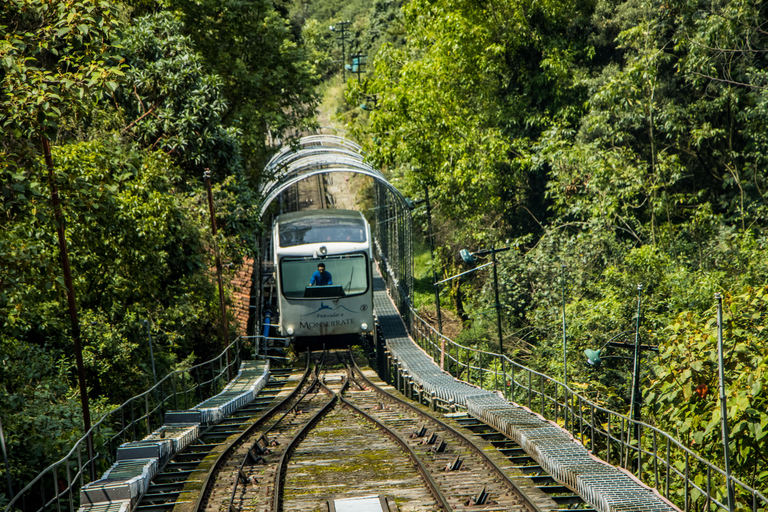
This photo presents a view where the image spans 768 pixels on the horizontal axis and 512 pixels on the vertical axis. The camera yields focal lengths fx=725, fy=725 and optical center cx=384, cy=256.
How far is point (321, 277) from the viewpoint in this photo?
17.1 m

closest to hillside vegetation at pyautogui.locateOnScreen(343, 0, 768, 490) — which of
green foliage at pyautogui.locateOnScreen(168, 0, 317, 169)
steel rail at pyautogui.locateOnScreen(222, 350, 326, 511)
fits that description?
green foliage at pyautogui.locateOnScreen(168, 0, 317, 169)

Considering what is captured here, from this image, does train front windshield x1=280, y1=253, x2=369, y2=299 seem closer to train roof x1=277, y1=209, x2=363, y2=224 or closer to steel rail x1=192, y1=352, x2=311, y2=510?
train roof x1=277, y1=209, x2=363, y2=224

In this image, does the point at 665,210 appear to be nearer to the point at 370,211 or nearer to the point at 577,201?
the point at 577,201

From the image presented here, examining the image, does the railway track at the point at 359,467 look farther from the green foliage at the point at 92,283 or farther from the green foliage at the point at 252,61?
the green foliage at the point at 252,61

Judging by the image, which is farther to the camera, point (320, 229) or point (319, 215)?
point (319, 215)

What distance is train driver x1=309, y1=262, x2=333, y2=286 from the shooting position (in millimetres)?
17094

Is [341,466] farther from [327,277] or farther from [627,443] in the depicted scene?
[327,277]

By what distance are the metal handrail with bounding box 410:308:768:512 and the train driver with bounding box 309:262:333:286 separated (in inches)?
117

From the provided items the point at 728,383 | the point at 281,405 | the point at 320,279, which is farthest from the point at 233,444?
the point at 320,279

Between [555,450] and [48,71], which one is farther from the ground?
[48,71]

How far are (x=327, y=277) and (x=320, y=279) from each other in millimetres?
172

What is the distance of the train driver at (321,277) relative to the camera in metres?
17.1

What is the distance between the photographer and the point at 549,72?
74.7 feet

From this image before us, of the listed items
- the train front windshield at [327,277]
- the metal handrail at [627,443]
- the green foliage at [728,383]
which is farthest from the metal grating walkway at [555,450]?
the train front windshield at [327,277]
